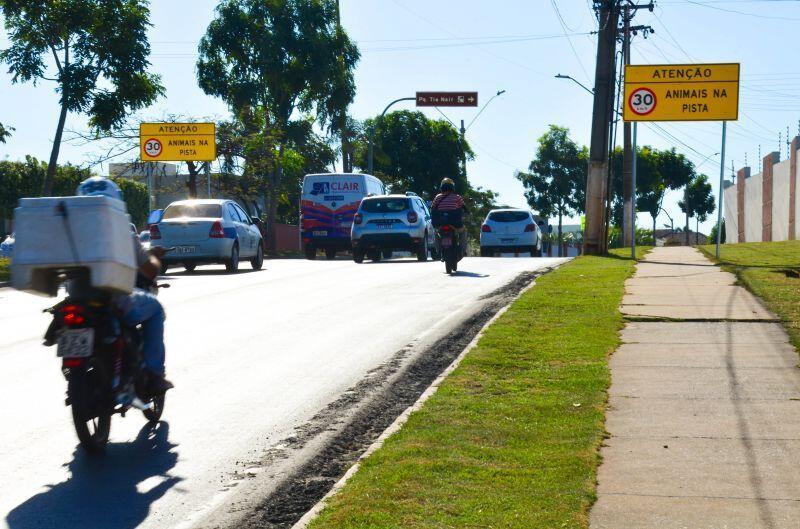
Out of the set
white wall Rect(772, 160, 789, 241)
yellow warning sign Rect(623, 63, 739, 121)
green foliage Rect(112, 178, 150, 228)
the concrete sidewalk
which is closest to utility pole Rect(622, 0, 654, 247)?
white wall Rect(772, 160, 789, 241)

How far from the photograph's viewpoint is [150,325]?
7012 millimetres

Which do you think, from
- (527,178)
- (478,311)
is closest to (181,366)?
(478,311)

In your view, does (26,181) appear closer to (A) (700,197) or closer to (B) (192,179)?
(B) (192,179)

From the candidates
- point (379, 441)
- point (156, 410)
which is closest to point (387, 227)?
point (156, 410)

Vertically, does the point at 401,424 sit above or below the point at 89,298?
below

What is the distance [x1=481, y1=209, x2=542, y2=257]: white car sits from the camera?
3278 centimetres

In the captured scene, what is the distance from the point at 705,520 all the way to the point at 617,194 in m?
74.5

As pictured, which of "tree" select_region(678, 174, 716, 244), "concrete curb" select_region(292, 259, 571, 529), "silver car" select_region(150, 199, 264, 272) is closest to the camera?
"concrete curb" select_region(292, 259, 571, 529)

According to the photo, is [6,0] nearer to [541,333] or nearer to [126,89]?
[126,89]

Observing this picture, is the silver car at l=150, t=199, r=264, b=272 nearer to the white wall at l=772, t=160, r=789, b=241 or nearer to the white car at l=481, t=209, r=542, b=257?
the white car at l=481, t=209, r=542, b=257

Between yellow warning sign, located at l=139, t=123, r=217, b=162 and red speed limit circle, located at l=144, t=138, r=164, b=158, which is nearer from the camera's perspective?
red speed limit circle, located at l=144, t=138, r=164, b=158

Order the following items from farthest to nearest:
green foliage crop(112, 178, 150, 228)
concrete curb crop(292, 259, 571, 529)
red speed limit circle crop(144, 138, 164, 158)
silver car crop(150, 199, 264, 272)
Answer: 1. green foliage crop(112, 178, 150, 228)
2. red speed limit circle crop(144, 138, 164, 158)
3. silver car crop(150, 199, 264, 272)
4. concrete curb crop(292, 259, 571, 529)

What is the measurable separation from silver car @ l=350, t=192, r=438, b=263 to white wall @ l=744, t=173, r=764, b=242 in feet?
115

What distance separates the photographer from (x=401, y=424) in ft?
22.4
